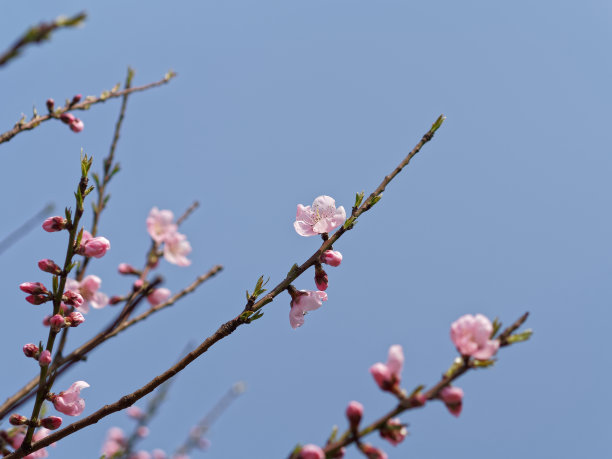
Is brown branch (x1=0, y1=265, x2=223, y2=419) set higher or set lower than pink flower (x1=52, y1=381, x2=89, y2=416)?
higher

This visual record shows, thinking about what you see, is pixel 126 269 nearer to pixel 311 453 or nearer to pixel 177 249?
pixel 177 249

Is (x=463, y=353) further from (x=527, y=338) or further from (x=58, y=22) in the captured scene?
(x=58, y=22)

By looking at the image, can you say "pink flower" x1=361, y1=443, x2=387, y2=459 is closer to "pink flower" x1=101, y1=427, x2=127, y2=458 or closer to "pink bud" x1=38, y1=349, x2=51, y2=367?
"pink bud" x1=38, y1=349, x2=51, y2=367

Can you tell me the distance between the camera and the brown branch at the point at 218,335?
1.90m

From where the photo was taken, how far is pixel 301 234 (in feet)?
8.80

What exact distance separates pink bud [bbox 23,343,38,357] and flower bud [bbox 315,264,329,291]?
58.6 inches

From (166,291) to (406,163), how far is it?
2.66 metres

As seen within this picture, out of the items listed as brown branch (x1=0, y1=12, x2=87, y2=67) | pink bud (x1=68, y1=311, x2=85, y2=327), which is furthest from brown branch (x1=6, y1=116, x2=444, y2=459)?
brown branch (x1=0, y1=12, x2=87, y2=67)

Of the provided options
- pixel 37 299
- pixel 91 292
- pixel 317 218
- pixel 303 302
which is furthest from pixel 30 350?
pixel 317 218

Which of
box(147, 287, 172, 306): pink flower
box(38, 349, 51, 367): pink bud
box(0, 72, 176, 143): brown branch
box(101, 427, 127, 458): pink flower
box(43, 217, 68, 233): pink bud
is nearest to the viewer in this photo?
box(38, 349, 51, 367): pink bud

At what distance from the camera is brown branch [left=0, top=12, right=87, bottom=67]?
1.53 metres

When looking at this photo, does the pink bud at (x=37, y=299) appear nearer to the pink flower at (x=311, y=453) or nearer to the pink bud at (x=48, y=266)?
the pink bud at (x=48, y=266)

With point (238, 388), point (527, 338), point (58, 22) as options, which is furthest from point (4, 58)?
point (238, 388)

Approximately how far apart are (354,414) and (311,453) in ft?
0.70
